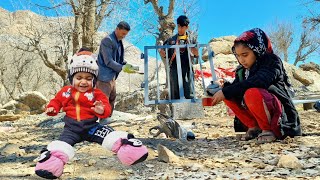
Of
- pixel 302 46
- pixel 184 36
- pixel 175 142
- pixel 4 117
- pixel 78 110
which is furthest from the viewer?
pixel 302 46

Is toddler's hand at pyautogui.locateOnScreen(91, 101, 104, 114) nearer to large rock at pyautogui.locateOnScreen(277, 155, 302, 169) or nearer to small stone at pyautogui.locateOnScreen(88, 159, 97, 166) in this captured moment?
small stone at pyautogui.locateOnScreen(88, 159, 97, 166)

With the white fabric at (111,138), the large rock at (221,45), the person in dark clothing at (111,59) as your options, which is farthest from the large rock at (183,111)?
the large rock at (221,45)

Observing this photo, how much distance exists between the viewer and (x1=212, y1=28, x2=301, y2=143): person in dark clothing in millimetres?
3086

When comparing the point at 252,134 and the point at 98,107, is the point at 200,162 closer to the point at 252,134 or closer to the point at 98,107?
the point at 98,107

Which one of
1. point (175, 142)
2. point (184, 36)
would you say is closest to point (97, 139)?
point (175, 142)

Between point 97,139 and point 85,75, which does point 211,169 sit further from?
point 85,75

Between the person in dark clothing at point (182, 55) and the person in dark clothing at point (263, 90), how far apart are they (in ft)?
7.58

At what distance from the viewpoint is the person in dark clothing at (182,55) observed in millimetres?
5523

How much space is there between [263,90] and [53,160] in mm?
1818

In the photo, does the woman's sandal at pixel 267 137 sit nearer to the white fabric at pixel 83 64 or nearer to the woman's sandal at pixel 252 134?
the woman's sandal at pixel 252 134

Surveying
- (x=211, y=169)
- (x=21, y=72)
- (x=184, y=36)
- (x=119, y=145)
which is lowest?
(x=211, y=169)

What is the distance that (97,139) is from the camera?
2.56 meters

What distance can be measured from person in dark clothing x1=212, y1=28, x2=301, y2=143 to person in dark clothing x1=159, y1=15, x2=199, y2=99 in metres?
2.31

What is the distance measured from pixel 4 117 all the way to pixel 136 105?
398cm
